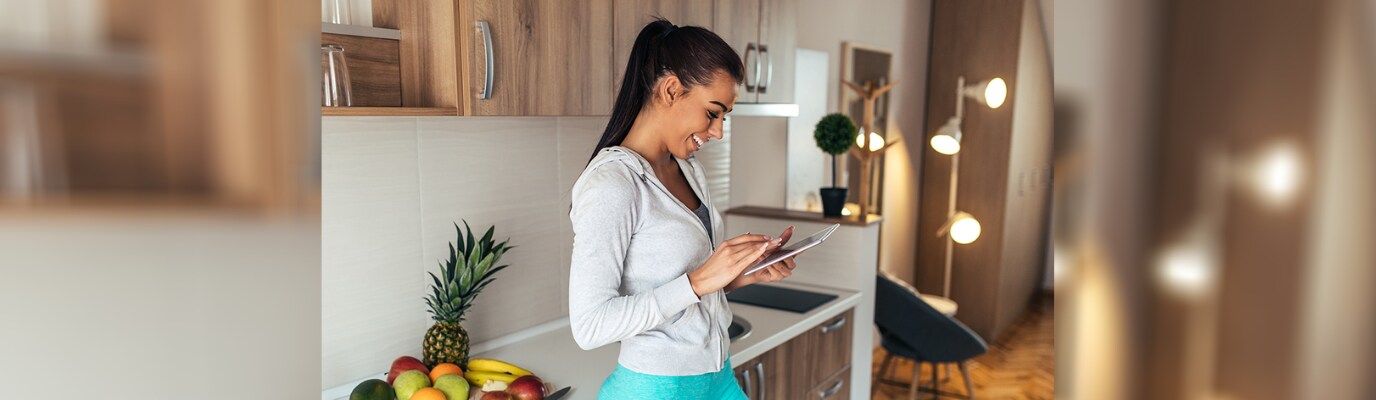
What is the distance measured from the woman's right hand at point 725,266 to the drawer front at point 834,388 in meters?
1.21

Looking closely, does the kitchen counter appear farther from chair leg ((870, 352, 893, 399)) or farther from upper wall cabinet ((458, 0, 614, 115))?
chair leg ((870, 352, 893, 399))

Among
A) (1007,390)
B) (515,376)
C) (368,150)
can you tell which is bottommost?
(1007,390)

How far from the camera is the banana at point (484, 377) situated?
1602mm

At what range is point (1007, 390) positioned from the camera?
384 cm

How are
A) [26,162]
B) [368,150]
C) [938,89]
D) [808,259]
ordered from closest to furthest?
[26,162] < [368,150] < [808,259] < [938,89]

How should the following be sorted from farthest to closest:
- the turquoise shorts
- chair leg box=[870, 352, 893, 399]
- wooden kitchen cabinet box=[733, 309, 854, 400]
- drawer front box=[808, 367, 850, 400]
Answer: chair leg box=[870, 352, 893, 399] < drawer front box=[808, 367, 850, 400] < wooden kitchen cabinet box=[733, 309, 854, 400] < the turquoise shorts

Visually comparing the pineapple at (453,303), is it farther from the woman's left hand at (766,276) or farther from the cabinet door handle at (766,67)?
the cabinet door handle at (766,67)

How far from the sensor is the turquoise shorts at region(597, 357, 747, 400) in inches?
52.7

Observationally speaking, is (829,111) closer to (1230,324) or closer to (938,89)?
(938,89)

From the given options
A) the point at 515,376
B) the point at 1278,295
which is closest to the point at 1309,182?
the point at 1278,295

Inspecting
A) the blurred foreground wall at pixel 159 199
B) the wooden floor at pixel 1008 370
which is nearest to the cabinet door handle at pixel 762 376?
the wooden floor at pixel 1008 370

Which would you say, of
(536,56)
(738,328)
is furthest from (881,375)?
(536,56)

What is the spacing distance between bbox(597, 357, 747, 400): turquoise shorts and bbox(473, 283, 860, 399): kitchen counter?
0.87 ft

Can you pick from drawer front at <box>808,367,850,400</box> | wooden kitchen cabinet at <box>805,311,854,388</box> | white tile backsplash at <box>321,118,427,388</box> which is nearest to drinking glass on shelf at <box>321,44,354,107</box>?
white tile backsplash at <box>321,118,427,388</box>
